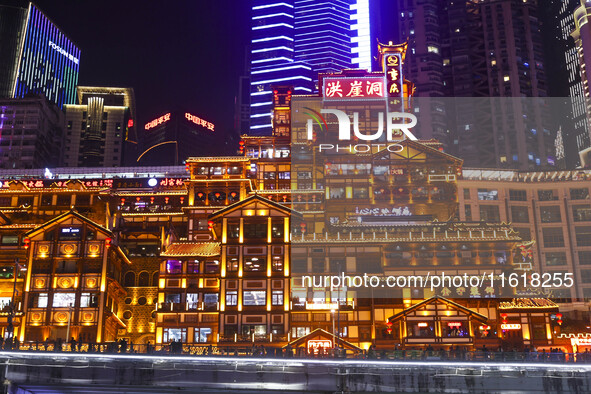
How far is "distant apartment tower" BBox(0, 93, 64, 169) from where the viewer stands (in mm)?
173087

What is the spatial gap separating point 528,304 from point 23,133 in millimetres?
143794

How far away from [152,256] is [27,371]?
42.2 m

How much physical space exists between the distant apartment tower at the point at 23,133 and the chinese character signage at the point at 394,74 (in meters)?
104

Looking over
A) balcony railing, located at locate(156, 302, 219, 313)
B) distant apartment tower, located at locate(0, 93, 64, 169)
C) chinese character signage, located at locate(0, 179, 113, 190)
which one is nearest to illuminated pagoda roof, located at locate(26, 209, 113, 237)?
balcony railing, located at locate(156, 302, 219, 313)

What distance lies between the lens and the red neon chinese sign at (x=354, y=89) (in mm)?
113500

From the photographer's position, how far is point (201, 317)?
3263 inches

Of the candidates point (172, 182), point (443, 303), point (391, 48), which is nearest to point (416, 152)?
point (391, 48)

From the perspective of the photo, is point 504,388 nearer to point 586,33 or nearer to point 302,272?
point 302,272

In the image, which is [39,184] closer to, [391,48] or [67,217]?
[67,217]

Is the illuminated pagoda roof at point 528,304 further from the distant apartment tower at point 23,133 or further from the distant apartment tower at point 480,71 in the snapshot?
A: the distant apartment tower at point 23,133

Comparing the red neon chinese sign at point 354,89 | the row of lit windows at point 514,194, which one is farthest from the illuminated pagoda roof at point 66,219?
the row of lit windows at point 514,194

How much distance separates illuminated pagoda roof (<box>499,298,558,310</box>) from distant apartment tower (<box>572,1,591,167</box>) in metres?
70.1

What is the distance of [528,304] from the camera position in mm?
81125

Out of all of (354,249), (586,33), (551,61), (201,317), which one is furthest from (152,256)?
(551,61)
